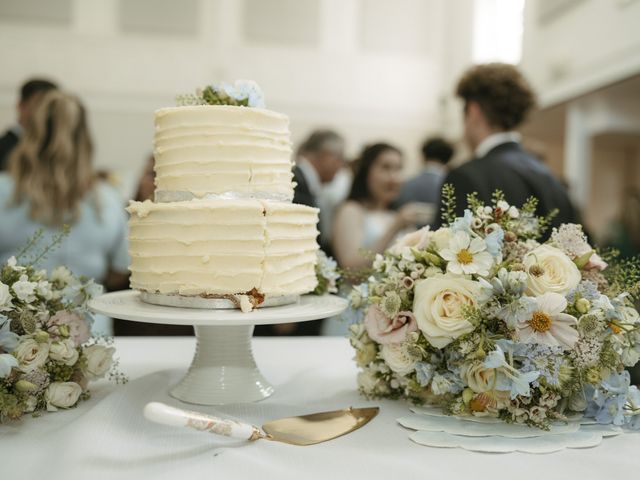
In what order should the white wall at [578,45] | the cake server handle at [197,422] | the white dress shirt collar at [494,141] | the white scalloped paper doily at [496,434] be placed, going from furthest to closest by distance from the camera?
1. the white wall at [578,45]
2. the white dress shirt collar at [494,141]
3. the white scalloped paper doily at [496,434]
4. the cake server handle at [197,422]

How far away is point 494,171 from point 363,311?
53.9 inches

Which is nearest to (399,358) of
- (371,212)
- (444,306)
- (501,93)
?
(444,306)

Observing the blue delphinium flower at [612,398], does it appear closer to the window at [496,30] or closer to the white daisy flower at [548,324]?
the white daisy flower at [548,324]

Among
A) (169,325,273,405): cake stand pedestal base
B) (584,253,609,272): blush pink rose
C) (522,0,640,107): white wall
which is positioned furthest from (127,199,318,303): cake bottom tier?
(522,0,640,107): white wall

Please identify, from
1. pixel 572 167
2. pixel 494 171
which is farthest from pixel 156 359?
pixel 572 167

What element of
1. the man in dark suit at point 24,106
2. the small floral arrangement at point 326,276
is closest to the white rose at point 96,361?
the small floral arrangement at point 326,276

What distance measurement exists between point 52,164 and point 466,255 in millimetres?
1940

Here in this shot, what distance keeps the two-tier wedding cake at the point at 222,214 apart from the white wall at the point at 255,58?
734cm

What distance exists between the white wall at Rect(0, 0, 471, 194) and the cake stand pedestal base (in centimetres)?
741

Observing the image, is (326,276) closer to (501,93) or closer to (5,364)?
(5,364)

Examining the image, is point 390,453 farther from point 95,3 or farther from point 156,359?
point 95,3

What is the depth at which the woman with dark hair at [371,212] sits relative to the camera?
3445mm

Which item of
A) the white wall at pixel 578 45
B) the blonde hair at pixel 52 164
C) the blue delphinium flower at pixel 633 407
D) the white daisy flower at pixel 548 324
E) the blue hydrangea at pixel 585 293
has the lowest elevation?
the blue delphinium flower at pixel 633 407

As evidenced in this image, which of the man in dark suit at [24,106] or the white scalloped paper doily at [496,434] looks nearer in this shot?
the white scalloped paper doily at [496,434]
